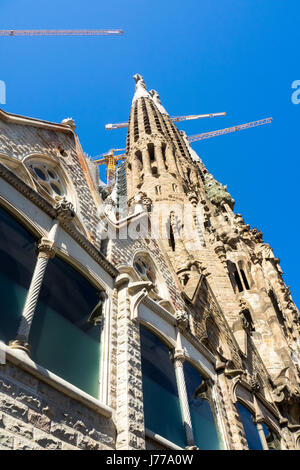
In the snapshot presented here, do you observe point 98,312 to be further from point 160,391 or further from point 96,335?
point 160,391

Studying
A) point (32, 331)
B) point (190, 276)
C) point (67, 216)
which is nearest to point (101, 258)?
point (67, 216)

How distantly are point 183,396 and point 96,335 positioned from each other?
2543mm

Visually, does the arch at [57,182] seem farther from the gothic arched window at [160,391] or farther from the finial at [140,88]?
the finial at [140,88]

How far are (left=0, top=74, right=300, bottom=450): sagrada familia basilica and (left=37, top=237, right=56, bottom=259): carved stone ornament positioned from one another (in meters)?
0.02

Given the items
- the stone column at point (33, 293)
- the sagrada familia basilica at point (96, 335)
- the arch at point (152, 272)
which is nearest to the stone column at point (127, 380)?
the sagrada familia basilica at point (96, 335)

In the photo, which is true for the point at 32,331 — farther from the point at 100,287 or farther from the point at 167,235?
the point at 167,235

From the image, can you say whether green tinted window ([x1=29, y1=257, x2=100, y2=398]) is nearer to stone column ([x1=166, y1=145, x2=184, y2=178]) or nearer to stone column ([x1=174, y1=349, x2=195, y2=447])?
stone column ([x1=174, y1=349, x2=195, y2=447])

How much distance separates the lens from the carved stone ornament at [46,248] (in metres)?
7.54

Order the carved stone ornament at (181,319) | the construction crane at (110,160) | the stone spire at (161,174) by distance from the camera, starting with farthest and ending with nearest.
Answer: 1. the construction crane at (110,160)
2. the stone spire at (161,174)
3. the carved stone ornament at (181,319)

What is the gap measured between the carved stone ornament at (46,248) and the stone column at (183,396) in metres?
3.98

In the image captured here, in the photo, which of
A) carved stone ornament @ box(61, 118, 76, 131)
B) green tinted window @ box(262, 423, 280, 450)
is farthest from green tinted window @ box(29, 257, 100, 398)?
green tinted window @ box(262, 423, 280, 450)

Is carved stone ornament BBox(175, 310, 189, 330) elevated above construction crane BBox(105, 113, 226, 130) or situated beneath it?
situated beneath

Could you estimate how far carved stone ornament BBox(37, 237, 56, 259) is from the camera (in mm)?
7539
